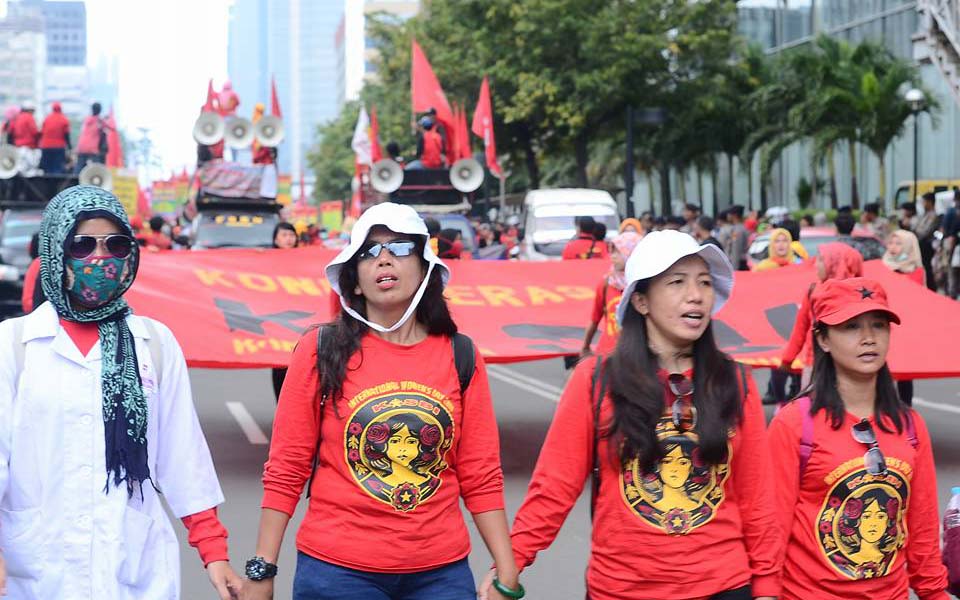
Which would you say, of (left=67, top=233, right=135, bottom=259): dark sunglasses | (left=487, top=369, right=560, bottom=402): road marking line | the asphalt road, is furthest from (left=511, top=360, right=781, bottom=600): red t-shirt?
(left=487, top=369, right=560, bottom=402): road marking line

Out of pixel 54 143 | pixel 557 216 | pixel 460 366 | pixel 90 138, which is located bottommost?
pixel 460 366

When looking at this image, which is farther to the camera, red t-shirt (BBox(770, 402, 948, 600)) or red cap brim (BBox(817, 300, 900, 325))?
red cap brim (BBox(817, 300, 900, 325))

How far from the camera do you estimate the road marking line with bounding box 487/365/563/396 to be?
16.4 m

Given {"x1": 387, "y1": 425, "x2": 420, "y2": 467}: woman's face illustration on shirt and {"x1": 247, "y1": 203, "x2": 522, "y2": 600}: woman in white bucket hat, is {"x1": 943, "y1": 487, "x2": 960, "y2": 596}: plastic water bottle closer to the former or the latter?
{"x1": 247, "y1": 203, "x2": 522, "y2": 600}: woman in white bucket hat

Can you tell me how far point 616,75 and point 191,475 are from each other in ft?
130

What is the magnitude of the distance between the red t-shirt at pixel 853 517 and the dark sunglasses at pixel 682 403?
0.47 meters

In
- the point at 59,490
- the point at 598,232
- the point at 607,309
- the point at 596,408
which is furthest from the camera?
the point at 598,232

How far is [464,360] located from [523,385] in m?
12.6

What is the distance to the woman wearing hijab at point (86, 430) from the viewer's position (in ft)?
12.6

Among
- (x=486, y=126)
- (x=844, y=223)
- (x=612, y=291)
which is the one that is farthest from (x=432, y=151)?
(x=612, y=291)

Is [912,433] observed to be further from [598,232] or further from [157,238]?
[157,238]

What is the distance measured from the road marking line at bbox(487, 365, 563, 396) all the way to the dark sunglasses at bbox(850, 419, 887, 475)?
11.3 metres

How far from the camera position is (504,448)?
1209 cm

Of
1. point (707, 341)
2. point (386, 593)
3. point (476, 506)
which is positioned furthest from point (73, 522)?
point (707, 341)
